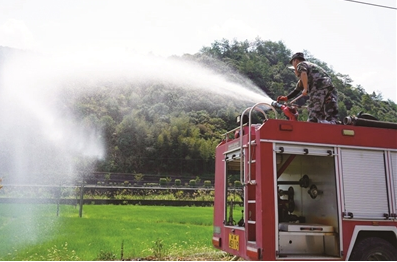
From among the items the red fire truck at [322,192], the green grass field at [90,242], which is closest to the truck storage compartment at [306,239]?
the red fire truck at [322,192]

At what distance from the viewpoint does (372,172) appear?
6.08 m

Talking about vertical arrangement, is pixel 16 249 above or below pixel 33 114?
below

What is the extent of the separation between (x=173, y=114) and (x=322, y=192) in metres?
86.8

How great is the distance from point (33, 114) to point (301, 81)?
55.2 meters

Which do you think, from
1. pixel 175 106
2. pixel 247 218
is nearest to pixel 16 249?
pixel 247 218

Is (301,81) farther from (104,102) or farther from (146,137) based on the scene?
(104,102)

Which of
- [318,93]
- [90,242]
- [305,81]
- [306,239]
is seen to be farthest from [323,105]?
[90,242]

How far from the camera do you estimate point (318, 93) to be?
684 centimetres

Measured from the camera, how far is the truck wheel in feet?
18.3

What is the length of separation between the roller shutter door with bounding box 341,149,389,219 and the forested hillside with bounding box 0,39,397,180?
51.2 metres

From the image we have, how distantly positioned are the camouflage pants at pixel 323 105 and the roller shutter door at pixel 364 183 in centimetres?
90

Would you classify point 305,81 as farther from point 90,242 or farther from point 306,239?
point 90,242

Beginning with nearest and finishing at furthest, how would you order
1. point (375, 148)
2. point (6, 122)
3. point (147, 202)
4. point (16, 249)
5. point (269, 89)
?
point (375, 148) → point (16, 249) → point (147, 202) → point (6, 122) → point (269, 89)

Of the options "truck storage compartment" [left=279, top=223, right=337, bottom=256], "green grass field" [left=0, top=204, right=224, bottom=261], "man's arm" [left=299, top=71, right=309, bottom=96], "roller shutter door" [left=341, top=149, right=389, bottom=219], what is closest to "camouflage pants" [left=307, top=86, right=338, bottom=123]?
"man's arm" [left=299, top=71, right=309, bottom=96]
